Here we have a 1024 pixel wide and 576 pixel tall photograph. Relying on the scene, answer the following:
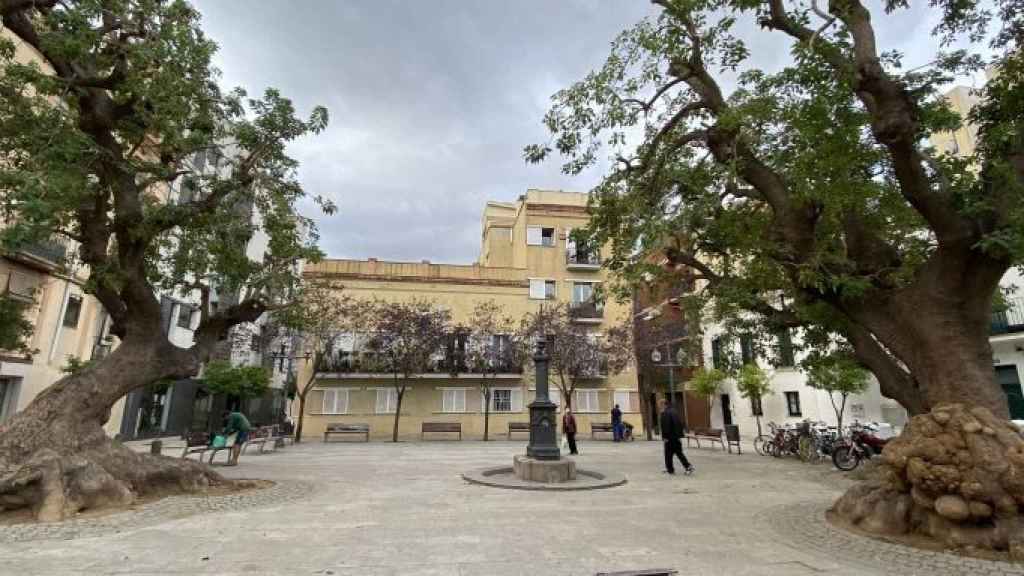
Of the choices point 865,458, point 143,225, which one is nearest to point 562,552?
point 143,225

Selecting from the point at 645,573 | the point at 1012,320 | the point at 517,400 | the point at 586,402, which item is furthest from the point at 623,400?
the point at 645,573

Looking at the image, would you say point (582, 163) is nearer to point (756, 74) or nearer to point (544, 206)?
point (756, 74)

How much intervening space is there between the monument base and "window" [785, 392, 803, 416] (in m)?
20.4

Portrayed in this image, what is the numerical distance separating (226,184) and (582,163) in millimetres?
6666

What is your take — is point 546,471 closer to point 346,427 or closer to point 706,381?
point 346,427

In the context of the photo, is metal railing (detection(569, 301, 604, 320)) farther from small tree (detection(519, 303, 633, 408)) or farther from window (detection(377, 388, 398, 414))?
window (detection(377, 388, 398, 414))

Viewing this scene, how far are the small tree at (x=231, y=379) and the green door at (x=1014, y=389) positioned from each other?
30326 millimetres

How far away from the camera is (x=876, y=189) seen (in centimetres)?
864

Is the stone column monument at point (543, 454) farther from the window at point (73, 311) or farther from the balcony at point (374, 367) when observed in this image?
the window at point (73, 311)

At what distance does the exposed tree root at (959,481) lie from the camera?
564 cm

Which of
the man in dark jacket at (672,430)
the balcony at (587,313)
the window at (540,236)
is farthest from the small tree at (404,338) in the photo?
the man in dark jacket at (672,430)

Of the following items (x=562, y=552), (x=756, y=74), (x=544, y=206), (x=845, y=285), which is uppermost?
(x=544, y=206)

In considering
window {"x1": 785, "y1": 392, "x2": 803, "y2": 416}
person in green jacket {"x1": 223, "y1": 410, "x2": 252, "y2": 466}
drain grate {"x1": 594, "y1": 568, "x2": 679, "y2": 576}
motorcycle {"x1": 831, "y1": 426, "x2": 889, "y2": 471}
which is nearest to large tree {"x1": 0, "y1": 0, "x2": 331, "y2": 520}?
person in green jacket {"x1": 223, "y1": 410, "x2": 252, "y2": 466}

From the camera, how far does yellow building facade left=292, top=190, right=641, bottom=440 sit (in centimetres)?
2772
